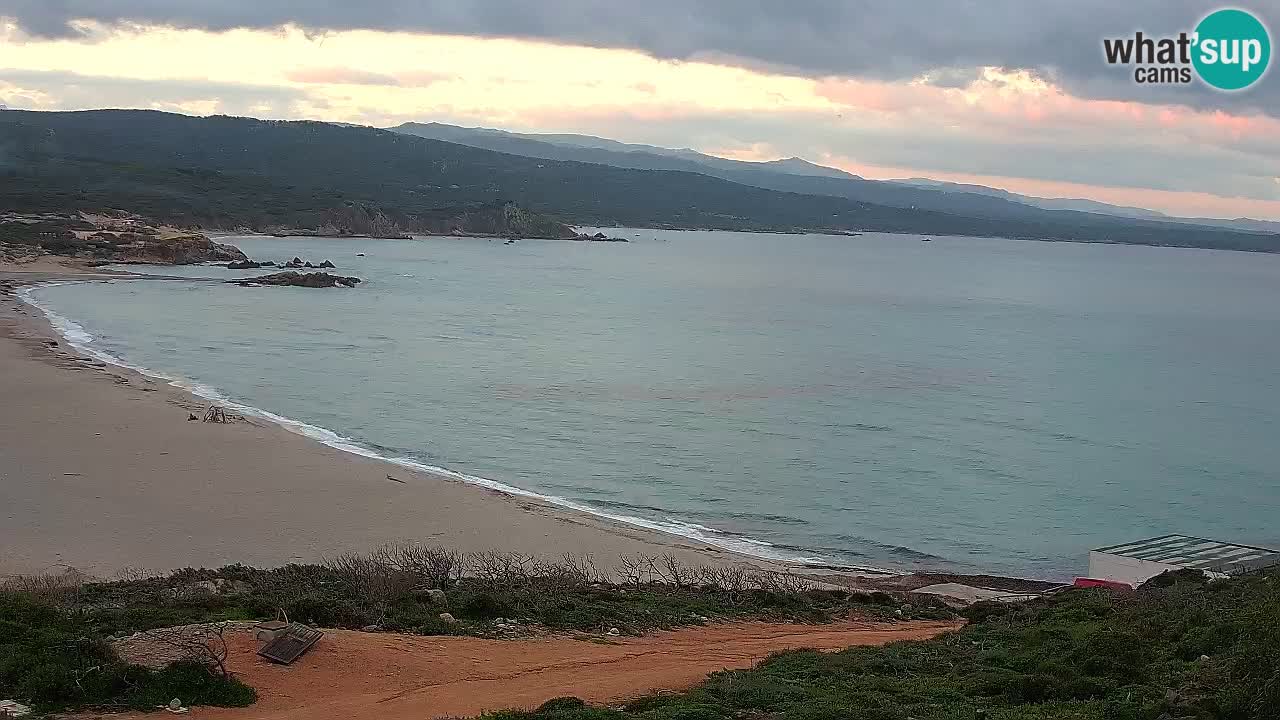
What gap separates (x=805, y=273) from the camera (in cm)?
12288

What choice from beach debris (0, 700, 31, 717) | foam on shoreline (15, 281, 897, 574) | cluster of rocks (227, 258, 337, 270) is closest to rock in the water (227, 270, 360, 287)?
cluster of rocks (227, 258, 337, 270)

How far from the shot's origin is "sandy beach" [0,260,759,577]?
1875 cm

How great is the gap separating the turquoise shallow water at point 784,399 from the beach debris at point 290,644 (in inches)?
519

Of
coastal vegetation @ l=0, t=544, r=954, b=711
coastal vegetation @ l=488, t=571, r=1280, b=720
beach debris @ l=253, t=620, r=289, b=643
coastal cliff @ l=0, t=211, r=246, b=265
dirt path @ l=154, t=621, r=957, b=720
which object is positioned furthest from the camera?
coastal cliff @ l=0, t=211, r=246, b=265

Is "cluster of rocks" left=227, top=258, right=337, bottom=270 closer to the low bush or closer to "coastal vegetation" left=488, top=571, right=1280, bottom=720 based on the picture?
the low bush

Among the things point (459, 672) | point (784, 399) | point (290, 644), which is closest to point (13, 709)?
point (290, 644)

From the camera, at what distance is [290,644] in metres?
10.6

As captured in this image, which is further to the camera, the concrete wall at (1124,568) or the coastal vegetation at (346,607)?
the concrete wall at (1124,568)

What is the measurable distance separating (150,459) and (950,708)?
67.9 feet

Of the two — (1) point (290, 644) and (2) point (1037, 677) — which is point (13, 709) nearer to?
(1) point (290, 644)

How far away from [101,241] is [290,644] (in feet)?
290

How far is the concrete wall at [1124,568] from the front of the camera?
62.8ft

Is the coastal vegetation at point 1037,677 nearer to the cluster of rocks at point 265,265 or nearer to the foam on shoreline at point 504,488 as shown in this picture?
the foam on shoreline at point 504,488

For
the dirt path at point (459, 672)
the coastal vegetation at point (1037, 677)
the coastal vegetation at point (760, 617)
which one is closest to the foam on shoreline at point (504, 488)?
the coastal vegetation at point (760, 617)
